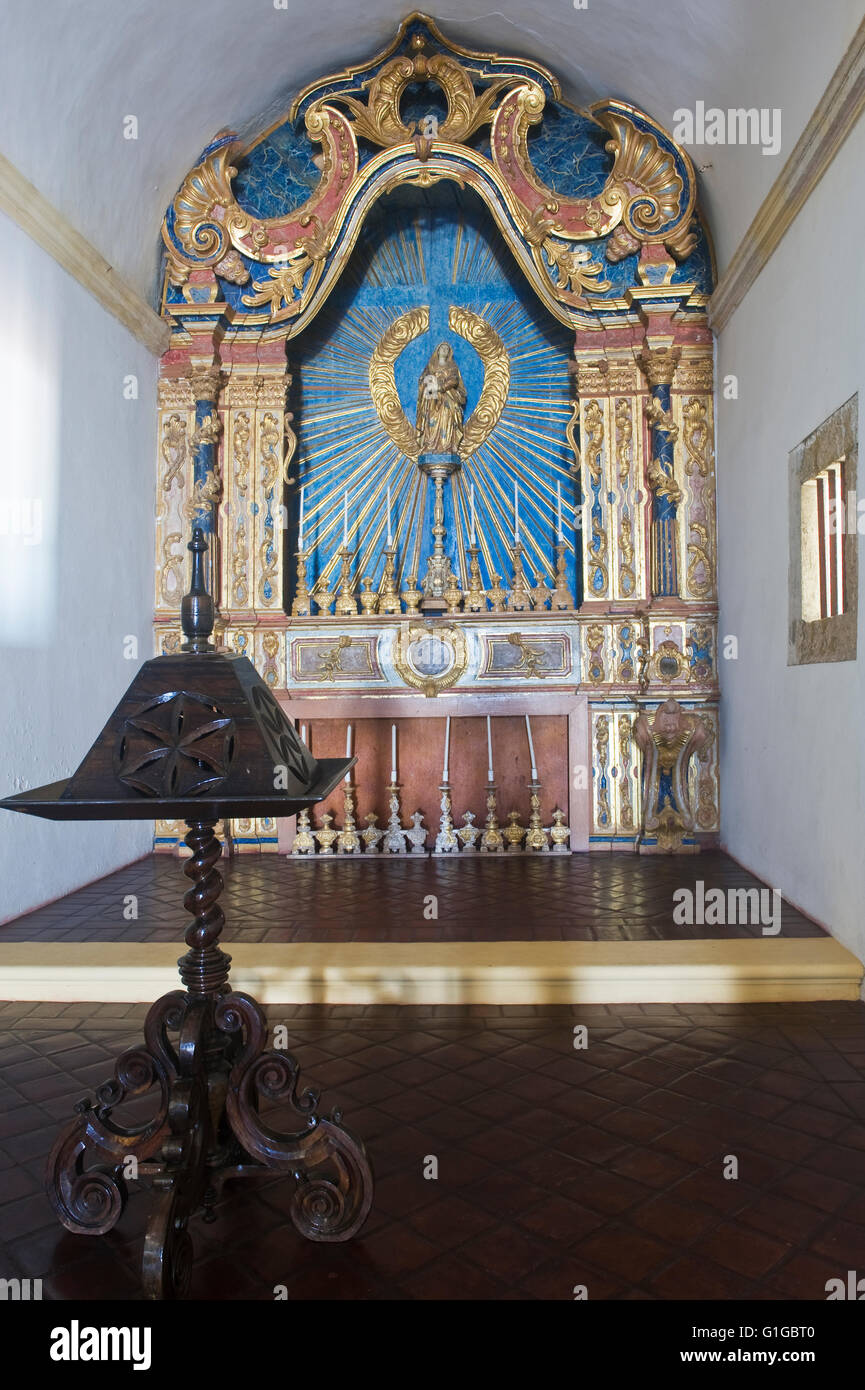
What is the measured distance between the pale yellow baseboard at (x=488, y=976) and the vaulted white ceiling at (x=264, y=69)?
3.89 meters

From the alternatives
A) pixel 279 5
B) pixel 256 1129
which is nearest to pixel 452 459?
pixel 279 5

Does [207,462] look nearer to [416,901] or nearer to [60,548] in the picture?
[60,548]

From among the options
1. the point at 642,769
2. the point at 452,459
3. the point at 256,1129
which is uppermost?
the point at 452,459

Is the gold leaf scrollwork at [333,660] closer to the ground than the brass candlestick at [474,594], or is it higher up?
closer to the ground

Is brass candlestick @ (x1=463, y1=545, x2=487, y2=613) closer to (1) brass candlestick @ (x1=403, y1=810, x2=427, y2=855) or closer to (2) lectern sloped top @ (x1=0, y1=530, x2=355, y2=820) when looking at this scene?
(1) brass candlestick @ (x1=403, y1=810, x2=427, y2=855)

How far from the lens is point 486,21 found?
636 cm

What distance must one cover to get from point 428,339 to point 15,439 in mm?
3589

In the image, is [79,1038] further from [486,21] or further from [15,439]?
[486,21]

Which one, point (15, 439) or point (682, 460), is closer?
point (15, 439)

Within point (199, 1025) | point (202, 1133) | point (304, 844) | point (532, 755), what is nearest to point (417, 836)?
point (304, 844)

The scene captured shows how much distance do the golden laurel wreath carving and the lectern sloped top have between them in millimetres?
5138

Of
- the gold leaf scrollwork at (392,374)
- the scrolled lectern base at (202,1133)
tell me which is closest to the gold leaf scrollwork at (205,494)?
the gold leaf scrollwork at (392,374)

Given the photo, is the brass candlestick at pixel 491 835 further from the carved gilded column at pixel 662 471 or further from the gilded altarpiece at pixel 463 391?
the carved gilded column at pixel 662 471

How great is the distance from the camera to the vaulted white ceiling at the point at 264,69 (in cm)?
476
